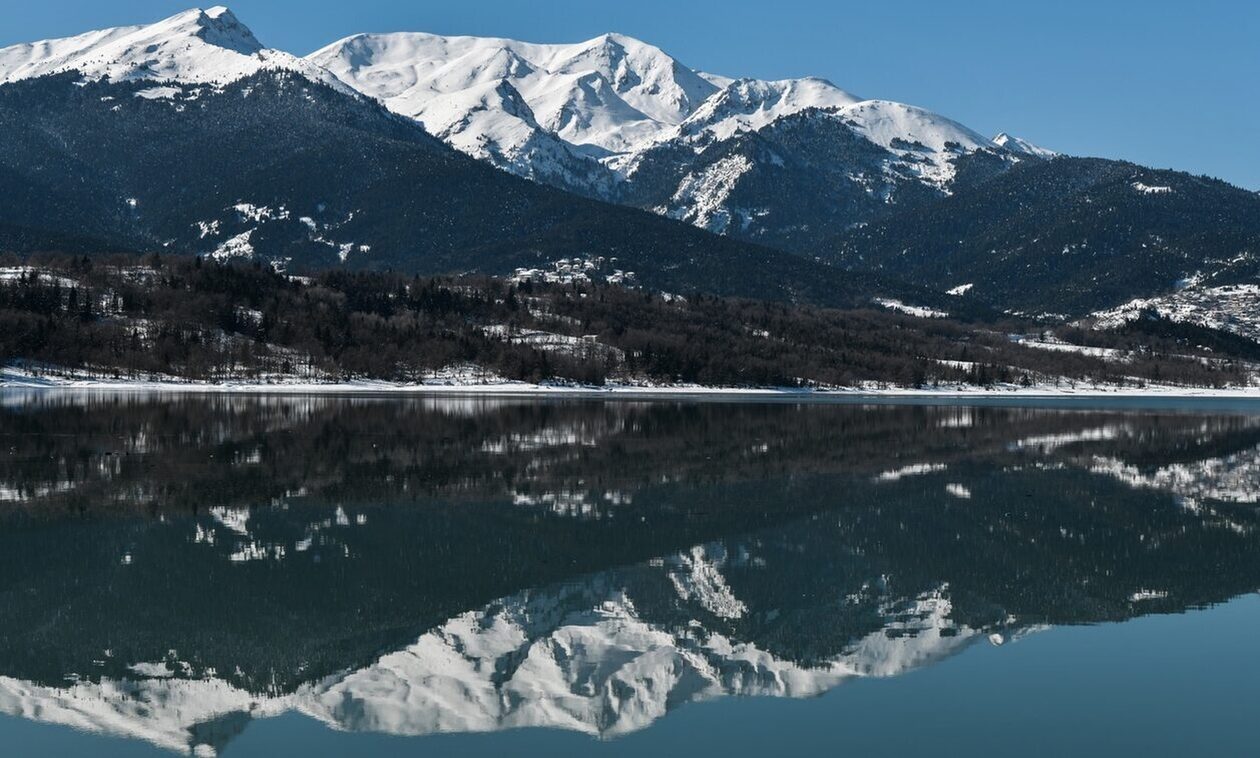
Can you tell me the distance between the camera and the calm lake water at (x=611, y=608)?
880 inches

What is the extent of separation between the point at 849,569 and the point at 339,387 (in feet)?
524

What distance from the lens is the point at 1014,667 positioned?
2680cm

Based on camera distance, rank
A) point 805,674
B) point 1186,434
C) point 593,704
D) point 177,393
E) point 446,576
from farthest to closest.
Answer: point 177,393
point 1186,434
point 446,576
point 805,674
point 593,704

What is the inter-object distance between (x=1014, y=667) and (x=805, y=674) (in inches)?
191

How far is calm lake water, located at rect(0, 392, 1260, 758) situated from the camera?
2234 centimetres

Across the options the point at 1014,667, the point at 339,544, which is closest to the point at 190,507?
the point at 339,544

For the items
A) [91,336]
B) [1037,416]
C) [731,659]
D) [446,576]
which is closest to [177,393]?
[91,336]

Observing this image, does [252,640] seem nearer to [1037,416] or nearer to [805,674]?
[805,674]

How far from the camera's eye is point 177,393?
15412 cm

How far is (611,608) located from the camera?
103 ft

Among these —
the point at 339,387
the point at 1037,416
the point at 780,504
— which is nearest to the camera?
the point at 780,504

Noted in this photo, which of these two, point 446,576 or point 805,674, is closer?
point 805,674

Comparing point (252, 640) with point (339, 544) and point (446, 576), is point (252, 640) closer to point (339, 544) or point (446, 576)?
point (446, 576)

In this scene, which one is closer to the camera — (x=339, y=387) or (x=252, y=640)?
(x=252, y=640)
